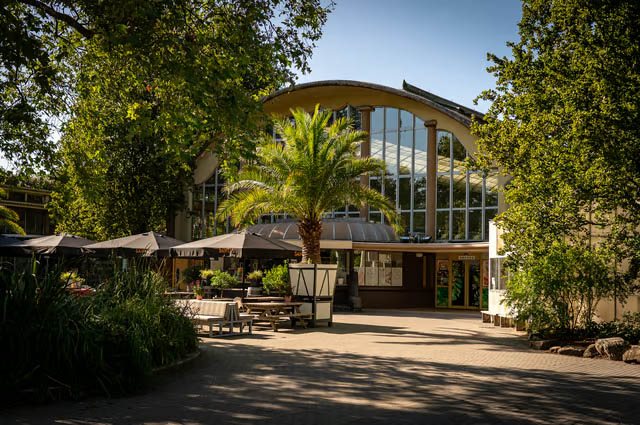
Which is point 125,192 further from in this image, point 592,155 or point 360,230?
point 592,155

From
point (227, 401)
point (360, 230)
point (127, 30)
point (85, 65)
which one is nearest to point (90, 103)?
point (85, 65)

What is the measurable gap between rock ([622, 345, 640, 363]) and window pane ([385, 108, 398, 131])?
20614mm

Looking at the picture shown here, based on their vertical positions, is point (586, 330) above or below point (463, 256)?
below

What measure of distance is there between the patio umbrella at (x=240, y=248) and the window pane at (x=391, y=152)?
41.9 ft

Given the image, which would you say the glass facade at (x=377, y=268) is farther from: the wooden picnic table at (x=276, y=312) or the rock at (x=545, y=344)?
the rock at (x=545, y=344)

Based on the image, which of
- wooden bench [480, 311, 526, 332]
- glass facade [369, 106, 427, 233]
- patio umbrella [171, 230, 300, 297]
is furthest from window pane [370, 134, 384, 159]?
patio umbrella [171, 230, 300, 297]

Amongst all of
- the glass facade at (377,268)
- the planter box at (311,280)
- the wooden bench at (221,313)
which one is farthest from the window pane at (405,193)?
the wooden bench at (221,313)

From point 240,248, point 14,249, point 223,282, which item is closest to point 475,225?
point 223,282

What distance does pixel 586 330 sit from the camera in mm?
13867

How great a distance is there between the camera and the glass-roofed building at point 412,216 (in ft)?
91.1

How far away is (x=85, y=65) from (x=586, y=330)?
12.0 m

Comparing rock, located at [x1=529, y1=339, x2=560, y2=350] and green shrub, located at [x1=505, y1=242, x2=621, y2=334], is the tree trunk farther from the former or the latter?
rock, located at [x1=529, y1=339, x2=560, y2=350]

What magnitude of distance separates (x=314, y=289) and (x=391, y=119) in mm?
15425

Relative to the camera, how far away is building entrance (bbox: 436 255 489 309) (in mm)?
27797
